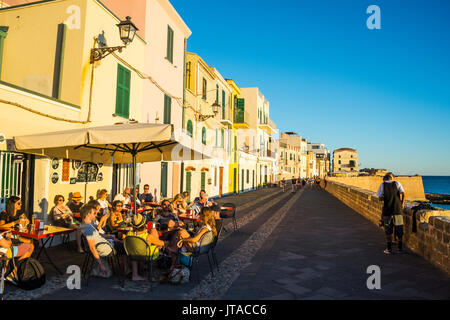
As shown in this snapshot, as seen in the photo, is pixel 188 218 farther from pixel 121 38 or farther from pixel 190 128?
pixel 190 128

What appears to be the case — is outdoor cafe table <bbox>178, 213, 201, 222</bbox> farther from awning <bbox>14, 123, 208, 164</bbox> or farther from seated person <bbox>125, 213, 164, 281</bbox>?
seated person <bbox>125, 213, 164, 281</bbox>

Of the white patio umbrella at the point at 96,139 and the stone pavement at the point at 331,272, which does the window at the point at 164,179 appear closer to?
the white patio umbrella at the point at 96,139

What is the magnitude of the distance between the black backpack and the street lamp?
5.72m

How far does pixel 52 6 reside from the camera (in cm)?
911

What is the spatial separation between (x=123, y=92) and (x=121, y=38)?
2.52 meters

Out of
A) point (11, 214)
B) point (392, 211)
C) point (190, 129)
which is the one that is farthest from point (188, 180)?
point (11, 214)

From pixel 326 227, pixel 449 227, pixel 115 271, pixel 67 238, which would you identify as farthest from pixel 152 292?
pixel 326 227

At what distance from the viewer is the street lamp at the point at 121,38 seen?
326 inches

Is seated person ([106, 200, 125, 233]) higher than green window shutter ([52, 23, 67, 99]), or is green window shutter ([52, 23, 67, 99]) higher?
green window shutter ([52, 23, 67, 99])

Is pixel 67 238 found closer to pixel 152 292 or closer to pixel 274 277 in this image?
pixel 152 292

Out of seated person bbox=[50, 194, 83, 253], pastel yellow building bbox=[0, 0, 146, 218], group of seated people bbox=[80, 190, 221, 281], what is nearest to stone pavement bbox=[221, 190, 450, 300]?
group of seated people bbox=[80, 190, 221, 281]

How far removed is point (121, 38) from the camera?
825 centimetres

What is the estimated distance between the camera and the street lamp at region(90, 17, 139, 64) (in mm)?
8281
